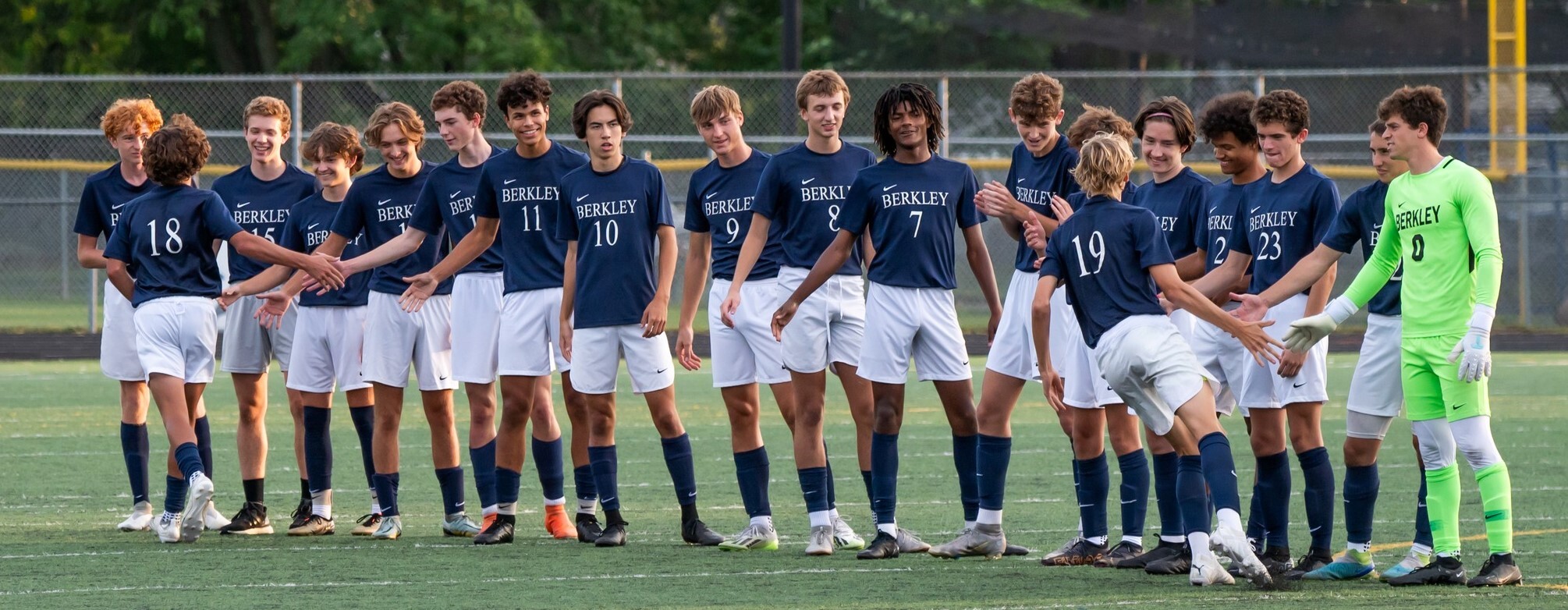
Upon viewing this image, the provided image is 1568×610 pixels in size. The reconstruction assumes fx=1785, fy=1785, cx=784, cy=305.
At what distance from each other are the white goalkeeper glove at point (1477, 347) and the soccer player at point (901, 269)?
1.93 m

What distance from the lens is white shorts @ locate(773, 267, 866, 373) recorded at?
24.7 feet

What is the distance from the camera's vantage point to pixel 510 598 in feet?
20.8

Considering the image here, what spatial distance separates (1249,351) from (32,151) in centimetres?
1906

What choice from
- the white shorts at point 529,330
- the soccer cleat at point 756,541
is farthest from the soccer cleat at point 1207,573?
the white shorts at point 529,330

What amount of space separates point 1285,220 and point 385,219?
4039 mm

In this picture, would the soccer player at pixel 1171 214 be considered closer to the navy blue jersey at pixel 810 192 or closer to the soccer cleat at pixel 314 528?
the navy blue jersey at pixel 810 192

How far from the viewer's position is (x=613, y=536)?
7.79m

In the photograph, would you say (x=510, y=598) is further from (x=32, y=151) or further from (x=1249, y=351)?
(x=32, y=151)

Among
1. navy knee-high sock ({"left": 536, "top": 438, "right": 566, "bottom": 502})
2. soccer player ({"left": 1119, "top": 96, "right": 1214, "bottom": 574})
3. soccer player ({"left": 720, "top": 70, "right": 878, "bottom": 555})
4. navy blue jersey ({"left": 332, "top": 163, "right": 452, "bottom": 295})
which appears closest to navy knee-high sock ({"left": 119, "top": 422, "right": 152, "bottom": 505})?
navy blue jersey ({"left": 332, "top": 163, "right": 452, "bottom": 295})

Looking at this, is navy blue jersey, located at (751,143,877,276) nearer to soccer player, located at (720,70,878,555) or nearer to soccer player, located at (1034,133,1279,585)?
soccer player, located at (720,70,878,555)

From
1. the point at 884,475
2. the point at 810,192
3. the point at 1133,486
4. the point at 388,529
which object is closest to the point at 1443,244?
the point at 1133,486

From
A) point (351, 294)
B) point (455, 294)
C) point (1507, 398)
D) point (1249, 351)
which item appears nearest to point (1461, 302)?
point (1249, 351)

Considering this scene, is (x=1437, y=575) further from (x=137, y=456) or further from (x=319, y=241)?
(x=137, y=456)

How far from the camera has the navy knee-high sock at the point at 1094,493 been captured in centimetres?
713
